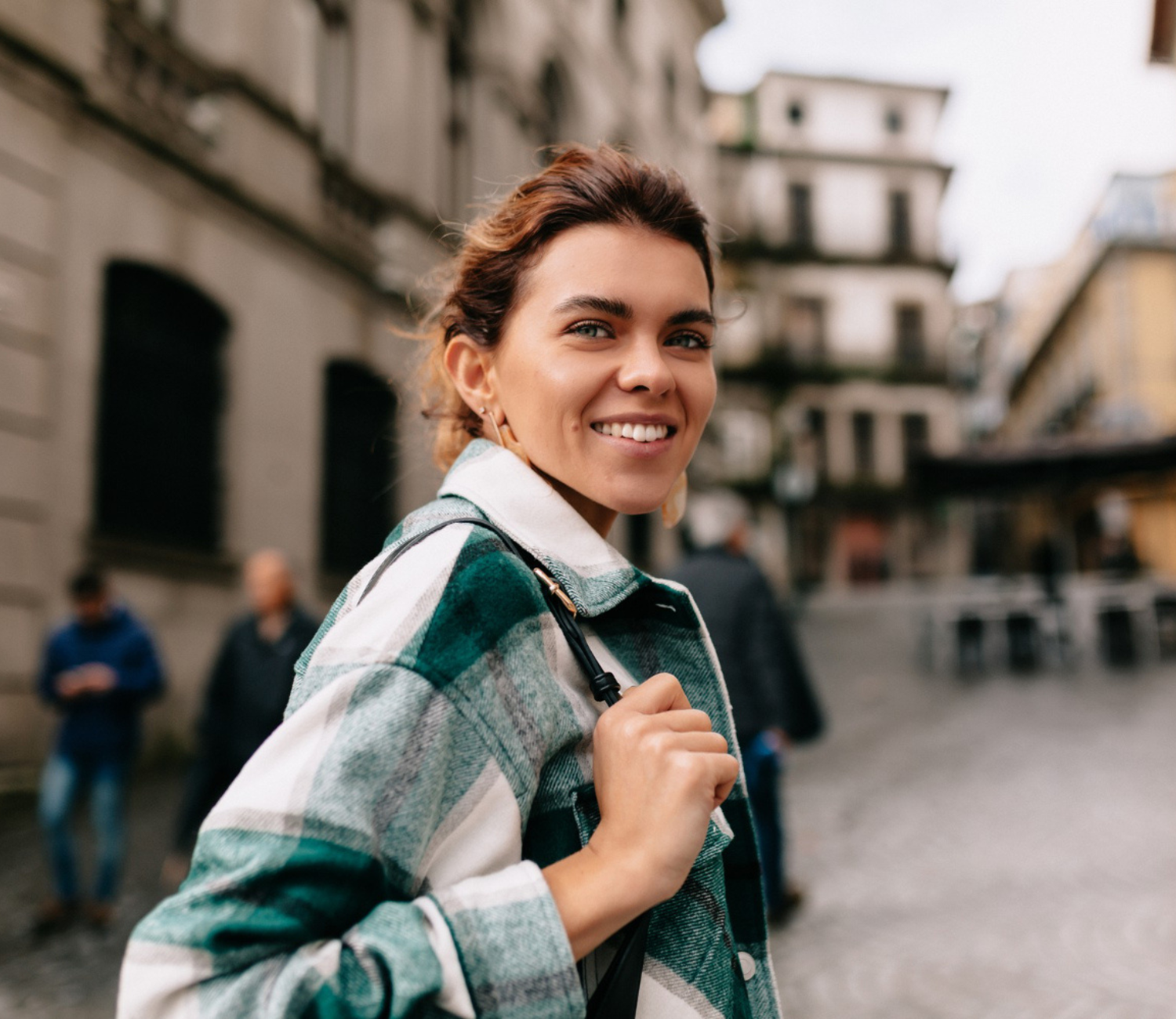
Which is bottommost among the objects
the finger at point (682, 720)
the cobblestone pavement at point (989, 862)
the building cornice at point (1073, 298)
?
the cobblestone pavement at point (989, 862)

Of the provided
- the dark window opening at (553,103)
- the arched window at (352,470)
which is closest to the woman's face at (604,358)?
the arched window at (352,470)

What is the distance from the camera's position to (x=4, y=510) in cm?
700

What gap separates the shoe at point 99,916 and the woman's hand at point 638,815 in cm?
481

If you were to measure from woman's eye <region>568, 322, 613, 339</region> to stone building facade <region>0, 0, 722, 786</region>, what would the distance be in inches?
154

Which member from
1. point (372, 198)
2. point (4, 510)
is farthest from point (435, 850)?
point (372, 198)

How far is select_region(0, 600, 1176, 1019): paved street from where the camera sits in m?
4.21

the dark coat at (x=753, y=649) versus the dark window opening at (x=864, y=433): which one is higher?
the dark window opening at (x=864, y=433)

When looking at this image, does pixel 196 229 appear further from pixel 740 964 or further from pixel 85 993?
pixel 740 964

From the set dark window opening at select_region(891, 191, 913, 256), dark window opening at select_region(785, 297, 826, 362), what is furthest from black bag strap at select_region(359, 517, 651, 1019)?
dark window opening at select_region(891, 191, 913, 256)

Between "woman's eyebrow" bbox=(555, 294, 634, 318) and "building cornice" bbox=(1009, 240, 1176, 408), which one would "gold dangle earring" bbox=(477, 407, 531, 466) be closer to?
"woman's eyebrow" bbox=(555, 294, 634, 318)

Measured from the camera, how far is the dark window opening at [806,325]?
38188 mm

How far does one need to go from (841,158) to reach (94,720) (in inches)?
1513

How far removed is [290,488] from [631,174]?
30.1ft

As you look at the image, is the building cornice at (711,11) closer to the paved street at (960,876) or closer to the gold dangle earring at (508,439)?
the paved street at (960,876)
